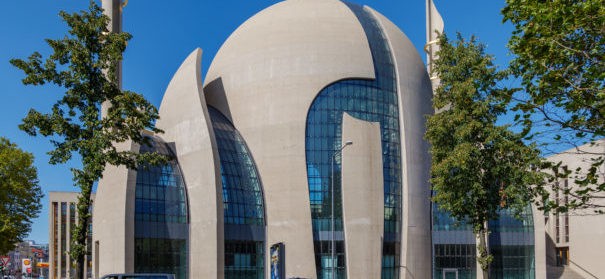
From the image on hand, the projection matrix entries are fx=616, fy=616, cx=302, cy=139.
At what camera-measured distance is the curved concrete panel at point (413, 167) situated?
46281 millimetres

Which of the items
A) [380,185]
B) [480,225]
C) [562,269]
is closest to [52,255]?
[380,185]

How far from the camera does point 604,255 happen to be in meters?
48.8

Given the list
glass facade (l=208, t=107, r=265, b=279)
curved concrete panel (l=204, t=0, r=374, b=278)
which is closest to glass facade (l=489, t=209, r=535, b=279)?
curved concrete panel (l=204, t=0, r=374, b=278)

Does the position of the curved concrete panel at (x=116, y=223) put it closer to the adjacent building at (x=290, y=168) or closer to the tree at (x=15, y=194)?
the adjacent building at (x=290, y=168)

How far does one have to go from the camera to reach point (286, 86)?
47.1 m

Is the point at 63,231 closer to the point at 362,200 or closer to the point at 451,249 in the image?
the point at 362,200

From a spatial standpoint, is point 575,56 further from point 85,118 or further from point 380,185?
point 380,185

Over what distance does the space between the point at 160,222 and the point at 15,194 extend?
11.0 metres

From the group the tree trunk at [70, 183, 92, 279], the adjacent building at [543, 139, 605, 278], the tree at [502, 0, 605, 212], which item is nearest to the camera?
the tree at [502, 0, 605, 212]

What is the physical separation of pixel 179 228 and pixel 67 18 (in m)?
22.2

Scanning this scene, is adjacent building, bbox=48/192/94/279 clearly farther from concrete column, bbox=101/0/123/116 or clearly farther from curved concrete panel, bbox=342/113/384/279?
curved concrete panel, bbox=342/113/384/279

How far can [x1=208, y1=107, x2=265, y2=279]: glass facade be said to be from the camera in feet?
147

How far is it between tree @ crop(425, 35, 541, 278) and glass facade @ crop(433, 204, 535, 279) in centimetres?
1864

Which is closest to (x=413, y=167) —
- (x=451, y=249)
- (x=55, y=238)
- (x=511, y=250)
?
(x=451, y=249)
